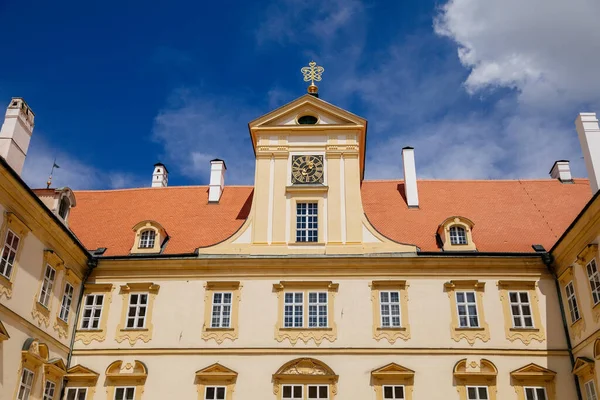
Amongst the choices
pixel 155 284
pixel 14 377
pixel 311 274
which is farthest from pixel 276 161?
pixel 14 377

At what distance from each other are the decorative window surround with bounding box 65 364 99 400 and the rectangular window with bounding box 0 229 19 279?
15.5 ft

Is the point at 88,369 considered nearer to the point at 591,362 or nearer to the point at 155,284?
the point at 155,284

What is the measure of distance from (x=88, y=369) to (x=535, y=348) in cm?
1435

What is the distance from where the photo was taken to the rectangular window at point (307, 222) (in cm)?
2194

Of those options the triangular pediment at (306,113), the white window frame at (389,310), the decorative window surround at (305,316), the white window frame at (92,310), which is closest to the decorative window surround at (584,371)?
the white window frame at (389,310)

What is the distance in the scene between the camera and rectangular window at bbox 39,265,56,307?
1858cm

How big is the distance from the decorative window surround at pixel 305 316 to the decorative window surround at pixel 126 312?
13.8 feet

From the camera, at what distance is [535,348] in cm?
1955

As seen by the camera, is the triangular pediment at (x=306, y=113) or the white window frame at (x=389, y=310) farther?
the triangular pediment at (x=306, y=113)

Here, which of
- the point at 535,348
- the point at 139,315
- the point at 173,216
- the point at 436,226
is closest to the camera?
the point at 535,348

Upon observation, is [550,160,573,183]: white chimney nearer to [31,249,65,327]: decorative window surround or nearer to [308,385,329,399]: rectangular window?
[308,385,329,399]: rectangular window

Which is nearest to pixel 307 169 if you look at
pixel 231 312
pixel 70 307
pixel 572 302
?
pixel 231 312

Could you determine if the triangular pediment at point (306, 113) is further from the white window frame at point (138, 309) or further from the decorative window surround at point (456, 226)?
the white window frame at point (138, 309)

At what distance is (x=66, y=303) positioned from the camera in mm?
20203
